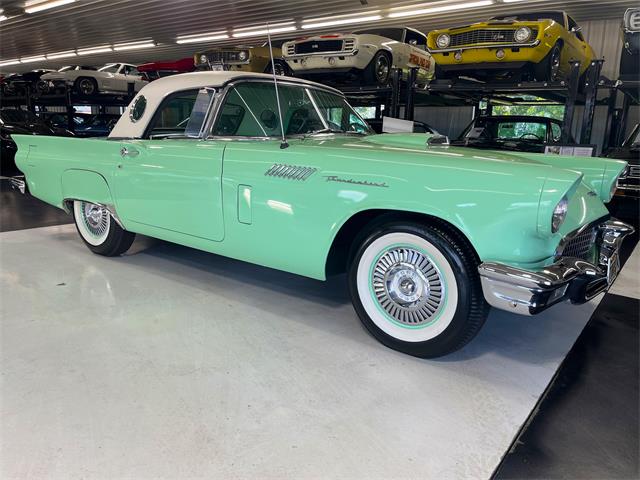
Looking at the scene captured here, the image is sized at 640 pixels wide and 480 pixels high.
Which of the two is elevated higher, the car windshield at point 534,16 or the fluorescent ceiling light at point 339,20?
the fluorescent ceiling light at point 339,20

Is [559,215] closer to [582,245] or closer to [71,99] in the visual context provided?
[582,245]

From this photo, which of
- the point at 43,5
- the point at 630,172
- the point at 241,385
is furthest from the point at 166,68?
the point at 241,385

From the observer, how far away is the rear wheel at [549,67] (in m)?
6.23

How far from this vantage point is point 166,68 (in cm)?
1309

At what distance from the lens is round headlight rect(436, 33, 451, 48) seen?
6.50 meters

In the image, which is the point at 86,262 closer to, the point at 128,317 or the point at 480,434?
→ the point at 128,317

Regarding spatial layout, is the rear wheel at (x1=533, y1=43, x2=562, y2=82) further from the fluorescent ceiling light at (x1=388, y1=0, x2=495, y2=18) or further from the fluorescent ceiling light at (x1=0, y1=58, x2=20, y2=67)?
the fluorescent ceiling light at (x1=0, y1=58, x2=20, y2=67)

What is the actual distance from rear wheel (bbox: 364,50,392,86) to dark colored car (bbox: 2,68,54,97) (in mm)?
9737

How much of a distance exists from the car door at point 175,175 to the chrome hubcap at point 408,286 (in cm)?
117

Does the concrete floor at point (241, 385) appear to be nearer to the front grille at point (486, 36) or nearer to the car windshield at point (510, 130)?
the front grille at point (486, 36)

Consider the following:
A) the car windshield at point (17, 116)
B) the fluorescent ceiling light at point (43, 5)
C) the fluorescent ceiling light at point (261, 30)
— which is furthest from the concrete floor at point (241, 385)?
the fluorescent ceiling light at point (43, 5)

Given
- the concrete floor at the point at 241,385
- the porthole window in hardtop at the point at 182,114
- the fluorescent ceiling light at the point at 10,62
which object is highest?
the fluorescent ceiling light at the point at 10,62

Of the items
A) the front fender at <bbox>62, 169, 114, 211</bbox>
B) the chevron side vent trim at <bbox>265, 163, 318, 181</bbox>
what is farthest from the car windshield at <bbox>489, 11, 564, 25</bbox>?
the front fender at <bbox>62, 169, 114, 211</bbox>

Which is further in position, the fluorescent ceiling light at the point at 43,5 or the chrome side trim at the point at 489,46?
the fluorescent ceiling light at the point at 43,5
